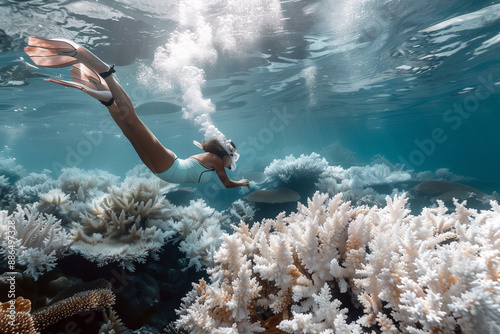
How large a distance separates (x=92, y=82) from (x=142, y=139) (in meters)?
1.00

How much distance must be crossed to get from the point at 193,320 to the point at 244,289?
0.53 m

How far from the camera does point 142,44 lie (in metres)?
11.8

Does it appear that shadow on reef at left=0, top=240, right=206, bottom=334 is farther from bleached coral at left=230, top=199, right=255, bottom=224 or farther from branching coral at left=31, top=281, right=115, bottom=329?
bleached coral at left=230, top=199, right=255, bottom=224

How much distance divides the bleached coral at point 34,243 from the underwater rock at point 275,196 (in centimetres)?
503

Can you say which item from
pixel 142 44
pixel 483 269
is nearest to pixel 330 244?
pixel 483 269

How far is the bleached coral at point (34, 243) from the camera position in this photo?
2.97m

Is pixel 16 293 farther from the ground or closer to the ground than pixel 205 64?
closer to the ground

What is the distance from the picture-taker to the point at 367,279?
6.13 feet

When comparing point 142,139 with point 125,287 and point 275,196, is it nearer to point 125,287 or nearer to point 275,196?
point 125,287

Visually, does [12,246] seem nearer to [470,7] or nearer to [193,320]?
[193,320]

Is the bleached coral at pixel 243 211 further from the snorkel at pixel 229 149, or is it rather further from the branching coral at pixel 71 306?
the branching coral at pixel 71 306

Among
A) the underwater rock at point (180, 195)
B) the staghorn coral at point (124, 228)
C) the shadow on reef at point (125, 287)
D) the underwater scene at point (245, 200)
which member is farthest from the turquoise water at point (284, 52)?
the shadow on reef at point (125, 287)

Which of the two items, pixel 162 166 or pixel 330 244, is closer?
pixel 330 244

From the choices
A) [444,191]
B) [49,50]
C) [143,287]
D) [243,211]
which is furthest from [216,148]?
[444,191]
